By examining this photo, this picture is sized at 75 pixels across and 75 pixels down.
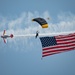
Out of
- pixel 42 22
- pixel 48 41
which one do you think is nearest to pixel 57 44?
pixel 48 41

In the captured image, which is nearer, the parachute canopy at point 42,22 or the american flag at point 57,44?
the american flag at point 57,44

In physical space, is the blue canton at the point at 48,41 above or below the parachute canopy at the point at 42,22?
below

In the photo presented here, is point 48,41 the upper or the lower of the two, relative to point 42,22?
lower

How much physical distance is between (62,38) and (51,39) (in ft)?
15.9

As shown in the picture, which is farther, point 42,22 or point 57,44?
point 42,22

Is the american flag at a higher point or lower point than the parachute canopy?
lower

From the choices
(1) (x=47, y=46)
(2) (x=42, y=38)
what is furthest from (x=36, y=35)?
(1) (x=47, y=46)

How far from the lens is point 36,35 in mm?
86875

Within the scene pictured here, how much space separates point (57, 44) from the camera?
270ft

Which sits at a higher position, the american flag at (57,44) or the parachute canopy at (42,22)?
the parachute canopy at (42,22)

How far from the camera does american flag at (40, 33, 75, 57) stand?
264ft

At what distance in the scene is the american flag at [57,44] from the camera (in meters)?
→ 80.4

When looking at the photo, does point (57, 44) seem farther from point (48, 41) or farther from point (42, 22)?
point (42, 22)

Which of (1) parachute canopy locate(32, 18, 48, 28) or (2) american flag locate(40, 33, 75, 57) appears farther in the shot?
(1) parachute canopy locate(32, 18, 48, 28)
